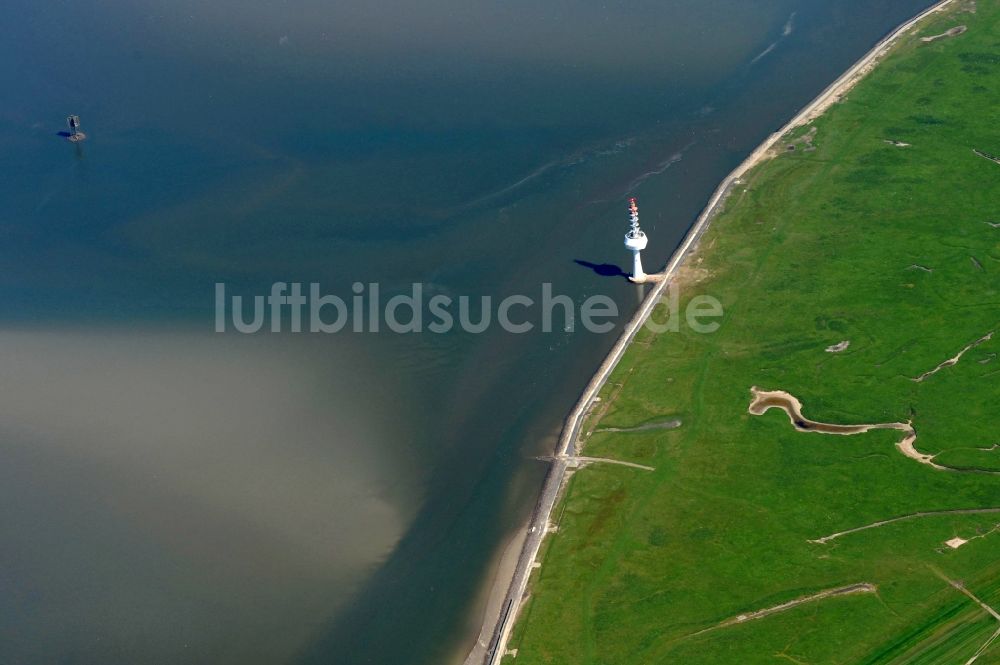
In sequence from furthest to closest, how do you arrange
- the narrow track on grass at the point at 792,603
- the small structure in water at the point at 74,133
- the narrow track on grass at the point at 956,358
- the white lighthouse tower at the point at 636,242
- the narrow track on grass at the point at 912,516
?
the small structure in water at the point at 74,133, the white lighthouse tower at the point at 636,242, the narrow track on grass at the point at 956,358, the narrow track on grass at the point at 912,516, the narrow track on grass at the point at 792,603

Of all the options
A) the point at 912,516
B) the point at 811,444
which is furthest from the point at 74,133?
the point at 912,516

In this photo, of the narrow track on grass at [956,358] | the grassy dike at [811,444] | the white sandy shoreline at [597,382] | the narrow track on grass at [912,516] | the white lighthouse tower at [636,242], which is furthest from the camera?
the white lighthouse tower at [636,242]

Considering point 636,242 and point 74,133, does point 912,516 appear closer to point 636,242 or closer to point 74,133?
point 636,242

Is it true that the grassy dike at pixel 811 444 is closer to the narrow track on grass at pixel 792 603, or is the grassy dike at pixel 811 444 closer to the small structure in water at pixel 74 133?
the narrow track on grass at pixel 792 603

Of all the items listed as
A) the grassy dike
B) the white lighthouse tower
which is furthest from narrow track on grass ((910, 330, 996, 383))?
the white lighthouse tower

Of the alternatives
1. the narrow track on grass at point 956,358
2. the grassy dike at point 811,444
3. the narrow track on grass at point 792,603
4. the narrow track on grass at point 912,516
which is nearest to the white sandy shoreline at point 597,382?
the grassy dike at point 811,444

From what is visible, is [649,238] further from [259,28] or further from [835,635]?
[259,28]
